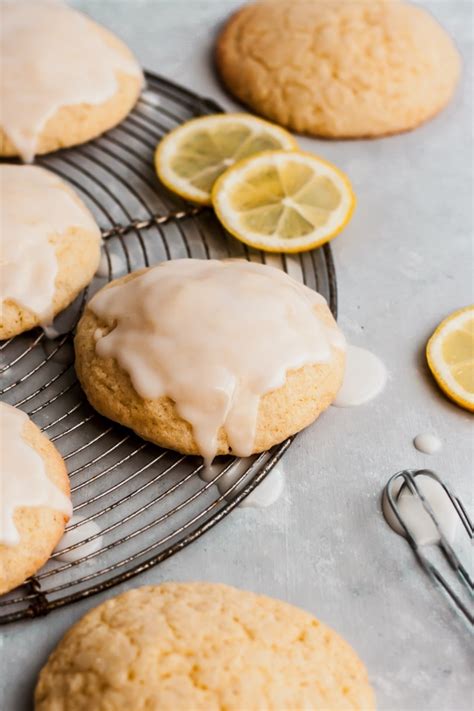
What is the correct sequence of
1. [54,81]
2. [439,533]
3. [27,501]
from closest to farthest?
1. [27,501]
2. [439,533]
3. [54,81]

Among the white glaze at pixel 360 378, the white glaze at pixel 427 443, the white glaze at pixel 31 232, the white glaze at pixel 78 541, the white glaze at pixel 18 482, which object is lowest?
the white glaze at pixel 427 443

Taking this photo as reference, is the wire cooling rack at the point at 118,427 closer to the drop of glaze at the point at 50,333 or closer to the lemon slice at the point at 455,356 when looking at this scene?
the drop of glaze at the point at 50,333

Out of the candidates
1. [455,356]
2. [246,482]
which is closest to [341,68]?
[455,356]

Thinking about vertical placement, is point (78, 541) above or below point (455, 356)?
above

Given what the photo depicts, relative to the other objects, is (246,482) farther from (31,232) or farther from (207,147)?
(207,147)

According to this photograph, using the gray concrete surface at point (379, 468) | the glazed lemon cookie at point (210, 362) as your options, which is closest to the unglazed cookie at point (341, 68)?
the gray concrete surface at point (379, 468)

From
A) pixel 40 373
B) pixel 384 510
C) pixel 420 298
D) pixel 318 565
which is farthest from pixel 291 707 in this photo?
pixel 420 298

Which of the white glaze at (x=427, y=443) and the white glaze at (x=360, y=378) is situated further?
the white glaze at (x=360, y=378)
